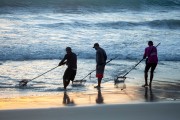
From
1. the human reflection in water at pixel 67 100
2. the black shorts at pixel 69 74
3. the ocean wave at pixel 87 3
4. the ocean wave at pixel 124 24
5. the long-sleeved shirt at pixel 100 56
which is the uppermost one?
the ocean wave at pixel 87 3

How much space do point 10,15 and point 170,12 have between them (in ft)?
54.4

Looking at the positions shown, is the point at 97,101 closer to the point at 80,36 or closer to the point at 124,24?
the point at 80,36

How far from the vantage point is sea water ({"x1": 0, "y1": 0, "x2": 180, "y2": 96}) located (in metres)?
16.2

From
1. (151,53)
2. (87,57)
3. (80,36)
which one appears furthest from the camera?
(80,36)

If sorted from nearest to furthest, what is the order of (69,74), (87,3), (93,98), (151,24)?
(93,98)
(69,74)
(151,24)
(87,3)

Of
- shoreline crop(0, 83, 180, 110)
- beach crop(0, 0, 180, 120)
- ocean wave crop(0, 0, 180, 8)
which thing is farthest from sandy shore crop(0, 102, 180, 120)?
ocean wave crop(0, 0, 180, 8)

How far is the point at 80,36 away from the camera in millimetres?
27109

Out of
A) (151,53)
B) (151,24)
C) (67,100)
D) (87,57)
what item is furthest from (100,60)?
(151,24)

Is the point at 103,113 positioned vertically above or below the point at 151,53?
below

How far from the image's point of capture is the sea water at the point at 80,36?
1619 cm

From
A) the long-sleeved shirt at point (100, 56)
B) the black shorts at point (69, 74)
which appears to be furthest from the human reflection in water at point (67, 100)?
the long-sleeved shirt at point (100, 56)

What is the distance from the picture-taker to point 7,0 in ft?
135

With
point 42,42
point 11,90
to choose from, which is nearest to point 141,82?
point 11,90

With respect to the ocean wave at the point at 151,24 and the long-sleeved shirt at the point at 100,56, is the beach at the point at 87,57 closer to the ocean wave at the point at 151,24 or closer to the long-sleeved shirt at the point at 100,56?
the ocean wave at the point at 151,24
